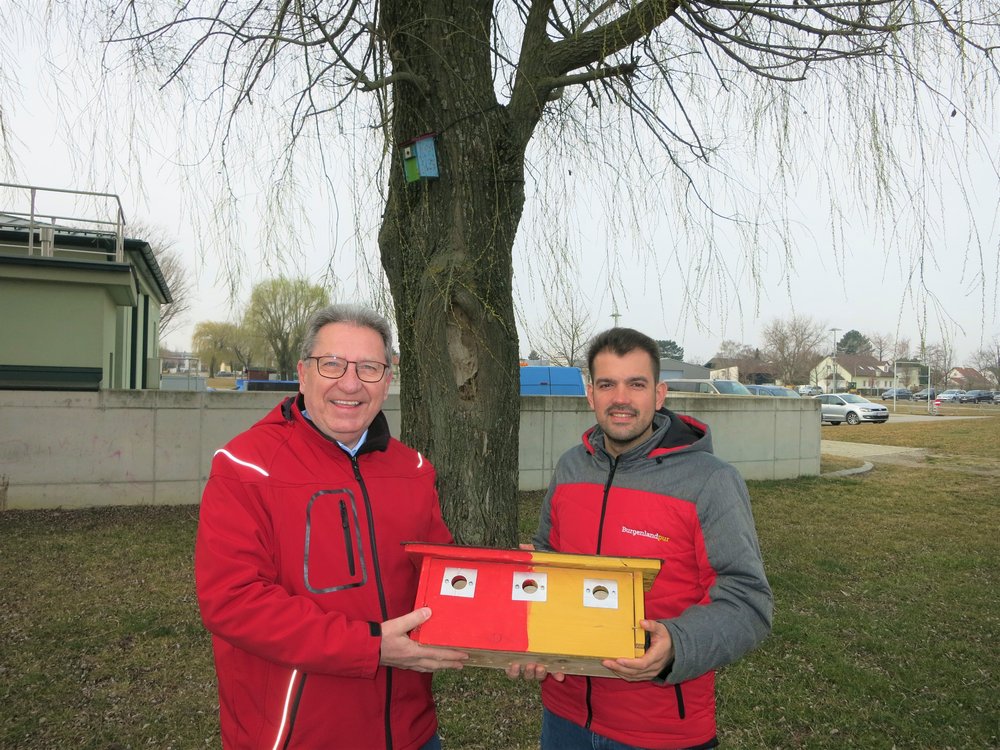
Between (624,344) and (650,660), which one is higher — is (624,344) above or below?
above

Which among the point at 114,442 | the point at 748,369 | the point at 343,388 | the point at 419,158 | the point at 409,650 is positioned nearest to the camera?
the point at 409,650

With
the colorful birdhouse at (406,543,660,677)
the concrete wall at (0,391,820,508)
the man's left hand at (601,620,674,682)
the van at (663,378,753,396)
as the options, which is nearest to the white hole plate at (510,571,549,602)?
the colorful birdhouse at (406,543,660,677)

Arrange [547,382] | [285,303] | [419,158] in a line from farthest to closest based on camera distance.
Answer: [547,382]
[285,303]
[419,158]

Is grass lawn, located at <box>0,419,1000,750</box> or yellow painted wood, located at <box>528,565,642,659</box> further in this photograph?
grass lawn, located at <box>0,419,1000,750</box>

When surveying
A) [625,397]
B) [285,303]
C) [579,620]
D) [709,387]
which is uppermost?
[285,303]

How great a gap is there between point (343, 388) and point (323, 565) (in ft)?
1.60

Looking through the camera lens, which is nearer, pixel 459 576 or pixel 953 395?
pixel 459 576

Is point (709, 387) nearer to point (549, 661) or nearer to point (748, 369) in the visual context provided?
point (549, 661)

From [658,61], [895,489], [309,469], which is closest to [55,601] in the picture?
[309,469]

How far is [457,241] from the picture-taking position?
3611 millimetres

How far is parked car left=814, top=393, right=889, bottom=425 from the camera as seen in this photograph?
97.1 feet

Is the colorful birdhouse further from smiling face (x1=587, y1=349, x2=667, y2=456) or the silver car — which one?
the silver car

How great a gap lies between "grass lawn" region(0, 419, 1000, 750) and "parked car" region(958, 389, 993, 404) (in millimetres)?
62799

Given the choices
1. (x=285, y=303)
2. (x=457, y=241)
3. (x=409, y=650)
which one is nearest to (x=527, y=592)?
(x=409, y=650)
